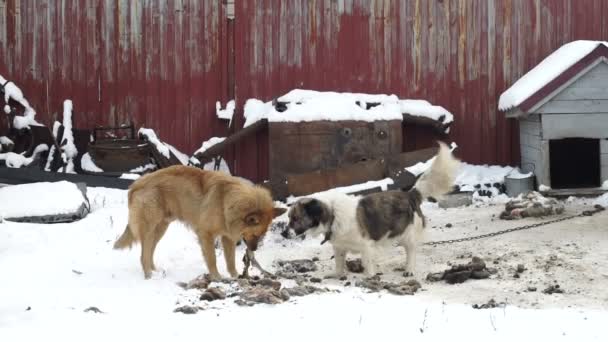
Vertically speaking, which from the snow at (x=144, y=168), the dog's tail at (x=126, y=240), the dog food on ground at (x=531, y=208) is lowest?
the dog food on ground at (x=531, y=208)

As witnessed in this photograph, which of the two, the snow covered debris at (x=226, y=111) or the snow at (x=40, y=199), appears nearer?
the snow at (x=40, y=199)

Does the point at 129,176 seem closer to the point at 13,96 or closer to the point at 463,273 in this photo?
the point at 13,96

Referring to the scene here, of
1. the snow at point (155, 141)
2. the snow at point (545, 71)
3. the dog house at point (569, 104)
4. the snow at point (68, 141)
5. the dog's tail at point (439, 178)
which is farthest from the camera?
the snow at point (68, 141)

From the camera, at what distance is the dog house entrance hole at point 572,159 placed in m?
12.3

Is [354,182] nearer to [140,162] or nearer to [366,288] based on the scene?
[140,162]

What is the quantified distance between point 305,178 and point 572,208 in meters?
3.54

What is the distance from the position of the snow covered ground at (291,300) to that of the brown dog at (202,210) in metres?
0.33

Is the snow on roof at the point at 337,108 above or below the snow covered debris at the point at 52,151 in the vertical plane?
above

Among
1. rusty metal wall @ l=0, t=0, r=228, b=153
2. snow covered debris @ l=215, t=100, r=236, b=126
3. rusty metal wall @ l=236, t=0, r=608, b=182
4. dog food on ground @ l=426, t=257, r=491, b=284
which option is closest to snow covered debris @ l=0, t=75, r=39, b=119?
rusty metal wall @ l=0, t=0, r=228, b=153

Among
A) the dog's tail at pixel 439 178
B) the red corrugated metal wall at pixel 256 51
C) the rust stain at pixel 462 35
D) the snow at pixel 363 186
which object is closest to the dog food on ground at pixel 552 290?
the dog's tail at pixel 439 178

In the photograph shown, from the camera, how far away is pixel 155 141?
1137 centimetres

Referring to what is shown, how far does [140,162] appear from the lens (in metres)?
11.1

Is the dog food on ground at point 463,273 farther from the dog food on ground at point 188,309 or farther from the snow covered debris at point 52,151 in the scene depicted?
the snow covered debris at point 52,151

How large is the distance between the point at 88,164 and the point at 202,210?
5.62m
